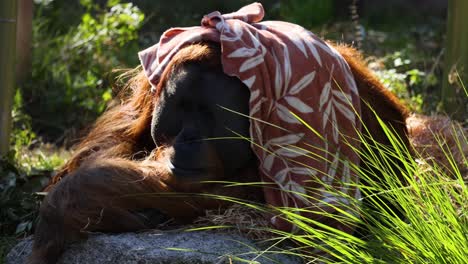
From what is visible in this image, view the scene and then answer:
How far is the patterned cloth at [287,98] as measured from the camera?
8.04ft

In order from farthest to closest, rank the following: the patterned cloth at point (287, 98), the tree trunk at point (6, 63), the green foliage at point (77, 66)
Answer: the green foliage at point (77, 66), the tree trunk at point (6, 63), the patterned cloth at point (287, 98)

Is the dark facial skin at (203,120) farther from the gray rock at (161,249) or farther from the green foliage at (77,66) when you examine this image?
the green foliage at (77,66)

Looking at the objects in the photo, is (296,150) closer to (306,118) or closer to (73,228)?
(306,118)

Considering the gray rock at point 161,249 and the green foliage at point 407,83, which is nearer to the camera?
the gray rock at point 161,249

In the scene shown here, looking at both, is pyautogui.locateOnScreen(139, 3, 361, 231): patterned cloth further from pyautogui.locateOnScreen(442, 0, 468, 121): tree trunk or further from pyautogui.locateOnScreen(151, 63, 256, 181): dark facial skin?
pyautogui.locateOnScreen(442, 0, 468, 121): tree trunk

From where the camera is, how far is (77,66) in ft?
15.4

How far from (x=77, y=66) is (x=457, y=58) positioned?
198 centimetres

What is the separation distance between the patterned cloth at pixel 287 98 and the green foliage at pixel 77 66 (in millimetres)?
1641

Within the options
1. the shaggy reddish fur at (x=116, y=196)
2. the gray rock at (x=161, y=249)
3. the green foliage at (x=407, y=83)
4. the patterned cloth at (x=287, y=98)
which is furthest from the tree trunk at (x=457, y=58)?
the gray rock at (x=161, y=249)

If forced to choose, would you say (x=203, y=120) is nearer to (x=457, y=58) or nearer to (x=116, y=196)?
(x=116, y=196)

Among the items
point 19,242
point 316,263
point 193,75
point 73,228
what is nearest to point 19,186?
point 19,242

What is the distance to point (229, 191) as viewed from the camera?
256 cm

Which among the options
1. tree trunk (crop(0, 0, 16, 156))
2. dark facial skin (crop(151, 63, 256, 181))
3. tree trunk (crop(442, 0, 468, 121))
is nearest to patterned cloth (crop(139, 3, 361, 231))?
dark facial skin (crop(151, 63, 256, 181))

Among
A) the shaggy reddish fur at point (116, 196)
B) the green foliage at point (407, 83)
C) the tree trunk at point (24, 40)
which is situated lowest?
the green foliage at point (407, 83)
